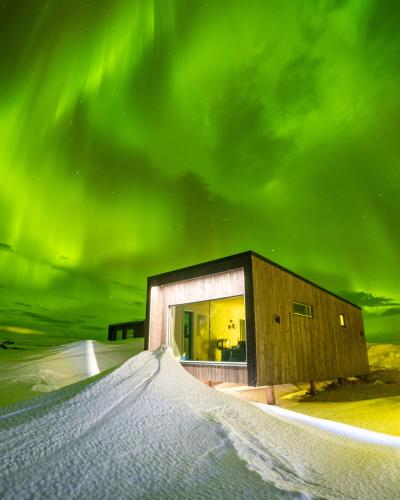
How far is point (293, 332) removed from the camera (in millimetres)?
9805

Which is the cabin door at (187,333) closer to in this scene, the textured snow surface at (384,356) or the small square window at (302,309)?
the small square window at (302,309)

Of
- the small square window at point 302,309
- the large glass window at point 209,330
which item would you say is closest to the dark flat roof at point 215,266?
the small square window at point 302,309

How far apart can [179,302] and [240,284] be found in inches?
104

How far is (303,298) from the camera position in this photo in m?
10.9

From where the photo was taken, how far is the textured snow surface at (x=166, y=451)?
4.23ft

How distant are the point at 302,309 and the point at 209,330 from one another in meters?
5.75

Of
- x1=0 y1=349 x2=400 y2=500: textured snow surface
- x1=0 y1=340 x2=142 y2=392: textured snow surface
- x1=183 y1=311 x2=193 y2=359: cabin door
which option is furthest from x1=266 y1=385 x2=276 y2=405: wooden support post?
x1=0 y1=349 x2=400 y2=500: textured snow surface

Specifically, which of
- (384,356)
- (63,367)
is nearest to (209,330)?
(63,367)

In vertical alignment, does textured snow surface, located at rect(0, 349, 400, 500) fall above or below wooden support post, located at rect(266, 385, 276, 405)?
above

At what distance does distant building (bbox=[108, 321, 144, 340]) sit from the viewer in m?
20.8

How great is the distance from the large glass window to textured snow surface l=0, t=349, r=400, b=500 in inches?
352

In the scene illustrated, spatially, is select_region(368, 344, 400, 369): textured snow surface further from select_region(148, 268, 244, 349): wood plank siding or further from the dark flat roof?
the dark flat roof

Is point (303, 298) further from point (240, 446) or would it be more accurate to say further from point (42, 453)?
point (42, 453)

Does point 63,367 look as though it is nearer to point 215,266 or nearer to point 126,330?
point 215,266
